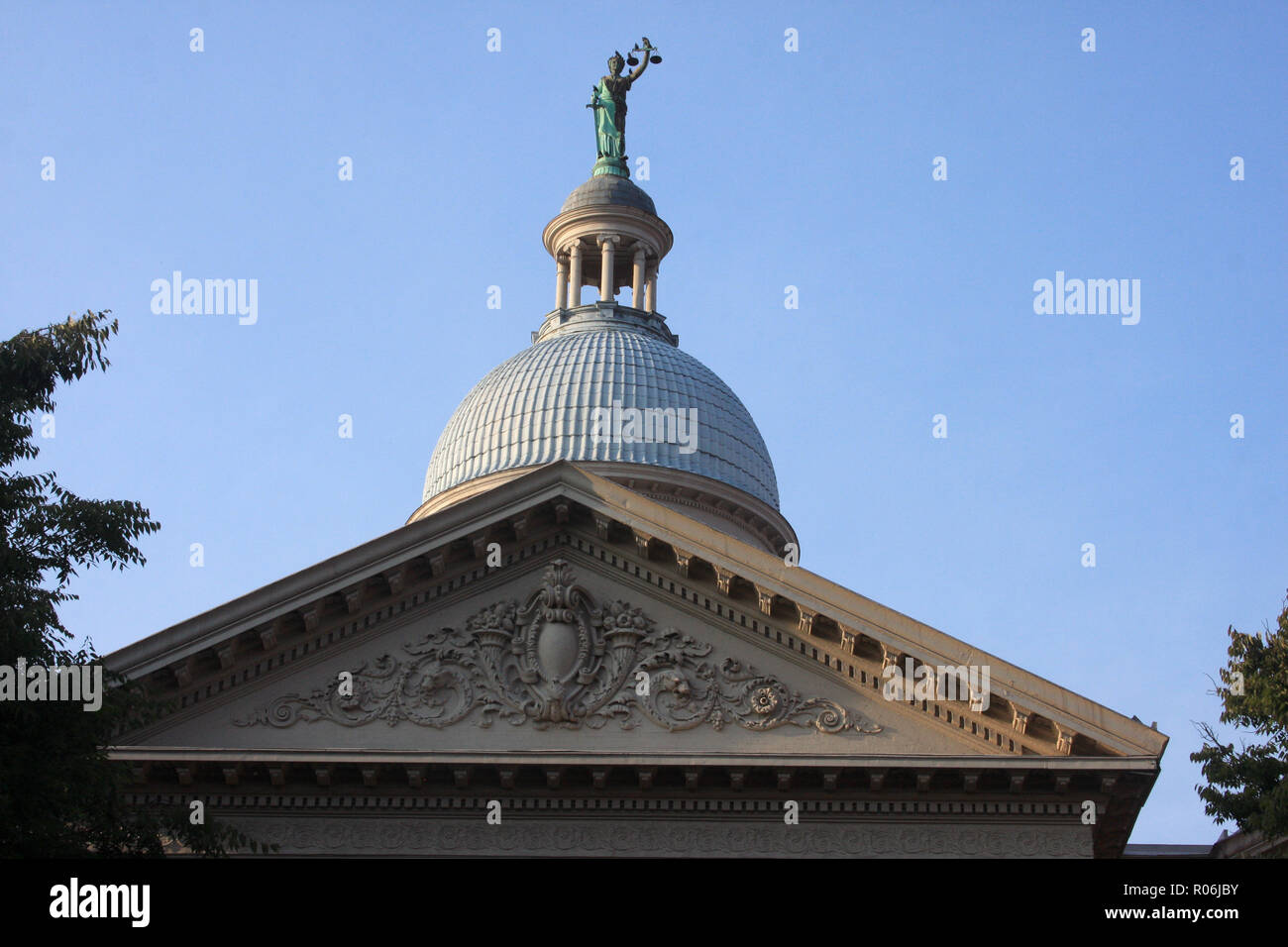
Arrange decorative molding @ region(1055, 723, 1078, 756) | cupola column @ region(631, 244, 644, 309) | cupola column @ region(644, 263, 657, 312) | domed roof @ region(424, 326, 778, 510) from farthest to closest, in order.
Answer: cupola column @ region(644, 263, 657, 312)
cupola column @ region(631, 244, 644, 309)
domed roof @ region(424, 326, 778, 510)
decorative molding @ region(1055, 723, 1078, 756)

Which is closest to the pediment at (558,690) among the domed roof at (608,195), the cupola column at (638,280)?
the cupola column at (638,280)

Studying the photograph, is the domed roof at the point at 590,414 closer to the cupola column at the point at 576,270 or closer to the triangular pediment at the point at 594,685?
the cupola column at the point at 576,270

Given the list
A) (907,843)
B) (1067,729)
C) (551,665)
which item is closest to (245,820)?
(551,665)

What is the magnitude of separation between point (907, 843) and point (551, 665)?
4.91 metres

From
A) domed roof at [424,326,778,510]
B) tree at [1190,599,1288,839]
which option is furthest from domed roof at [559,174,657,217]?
tree at [1190,599,1288,839]

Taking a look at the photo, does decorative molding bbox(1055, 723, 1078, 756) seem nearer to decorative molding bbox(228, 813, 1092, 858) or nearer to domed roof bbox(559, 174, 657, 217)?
decorative molding bbox(228, 813, 1092, 858)

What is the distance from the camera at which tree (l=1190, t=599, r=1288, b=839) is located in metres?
24.9

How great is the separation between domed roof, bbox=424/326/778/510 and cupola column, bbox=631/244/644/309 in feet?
4.72

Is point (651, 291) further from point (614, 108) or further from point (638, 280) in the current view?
point (614, 108)

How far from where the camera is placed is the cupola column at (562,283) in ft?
147

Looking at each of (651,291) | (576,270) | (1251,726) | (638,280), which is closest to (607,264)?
(576,270)

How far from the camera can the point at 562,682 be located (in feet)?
71.9

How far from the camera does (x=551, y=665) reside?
2203 cm
